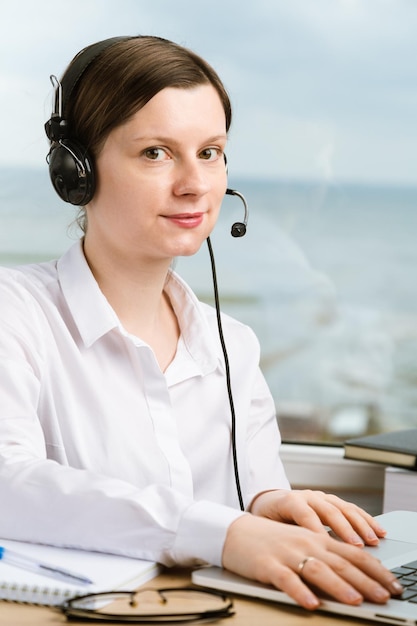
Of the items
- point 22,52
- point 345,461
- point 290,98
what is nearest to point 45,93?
point 22,52

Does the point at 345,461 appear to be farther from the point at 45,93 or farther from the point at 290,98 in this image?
the point at 45,93

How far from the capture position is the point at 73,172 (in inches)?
54.4

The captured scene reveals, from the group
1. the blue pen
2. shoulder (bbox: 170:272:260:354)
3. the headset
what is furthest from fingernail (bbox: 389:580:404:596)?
shoulder (bbox: 170:272:260:354)

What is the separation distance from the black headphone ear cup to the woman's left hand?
54cm

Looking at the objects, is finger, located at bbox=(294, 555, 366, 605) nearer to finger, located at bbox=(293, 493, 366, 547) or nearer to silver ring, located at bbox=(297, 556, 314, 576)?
silver ring, located at bbox=(297, 556, 314, 576)

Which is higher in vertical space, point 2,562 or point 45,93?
point 45,93

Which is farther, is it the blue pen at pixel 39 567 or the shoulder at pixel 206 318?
the shoulder at pixel 206 318

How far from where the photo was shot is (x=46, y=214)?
2.37 meters

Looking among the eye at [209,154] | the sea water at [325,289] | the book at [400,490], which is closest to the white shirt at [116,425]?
the eye at [209,154]

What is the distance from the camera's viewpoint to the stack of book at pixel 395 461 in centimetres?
192

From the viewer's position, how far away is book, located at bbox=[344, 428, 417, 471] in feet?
6.36

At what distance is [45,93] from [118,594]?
1688mm

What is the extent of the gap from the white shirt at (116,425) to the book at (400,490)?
412 millimetres

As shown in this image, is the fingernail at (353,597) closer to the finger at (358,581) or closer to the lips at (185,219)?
the finger at (358,581)
